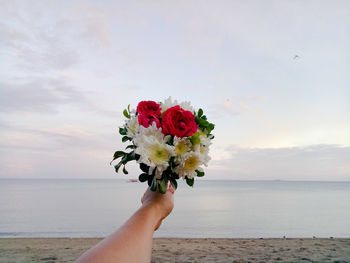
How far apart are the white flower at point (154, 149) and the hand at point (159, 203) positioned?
0.82 ft

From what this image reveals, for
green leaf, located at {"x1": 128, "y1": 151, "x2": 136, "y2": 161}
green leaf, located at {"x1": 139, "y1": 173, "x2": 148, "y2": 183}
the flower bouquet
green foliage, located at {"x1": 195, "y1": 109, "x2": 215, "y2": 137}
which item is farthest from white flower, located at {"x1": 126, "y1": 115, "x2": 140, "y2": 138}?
green foliage, located at {"x1": 195, "y1": 109, "x2": 215, "y2": 137}

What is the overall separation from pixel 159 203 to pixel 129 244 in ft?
1.48

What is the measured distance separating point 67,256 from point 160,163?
6.89 metres

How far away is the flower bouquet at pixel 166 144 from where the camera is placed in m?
1.63

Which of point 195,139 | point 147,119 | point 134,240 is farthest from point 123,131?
point 134,240

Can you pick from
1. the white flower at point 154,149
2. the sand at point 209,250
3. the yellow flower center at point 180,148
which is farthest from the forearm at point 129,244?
the sand at point 209,250

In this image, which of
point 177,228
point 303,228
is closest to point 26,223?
point 177,228

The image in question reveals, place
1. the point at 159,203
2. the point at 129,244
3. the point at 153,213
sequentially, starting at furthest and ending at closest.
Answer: the point at 159,203
the point at 153,213
the point at 129,244

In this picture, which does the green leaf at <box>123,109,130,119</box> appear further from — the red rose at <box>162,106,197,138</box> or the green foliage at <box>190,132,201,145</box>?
the green foliage at <box>190,132,201,145</box>

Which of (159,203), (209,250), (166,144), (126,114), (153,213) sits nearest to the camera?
(166,144)

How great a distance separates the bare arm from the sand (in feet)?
17.5

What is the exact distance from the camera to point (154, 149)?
1.64 metres

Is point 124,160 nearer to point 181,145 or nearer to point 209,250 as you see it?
point 181,145

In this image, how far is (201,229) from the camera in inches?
542
